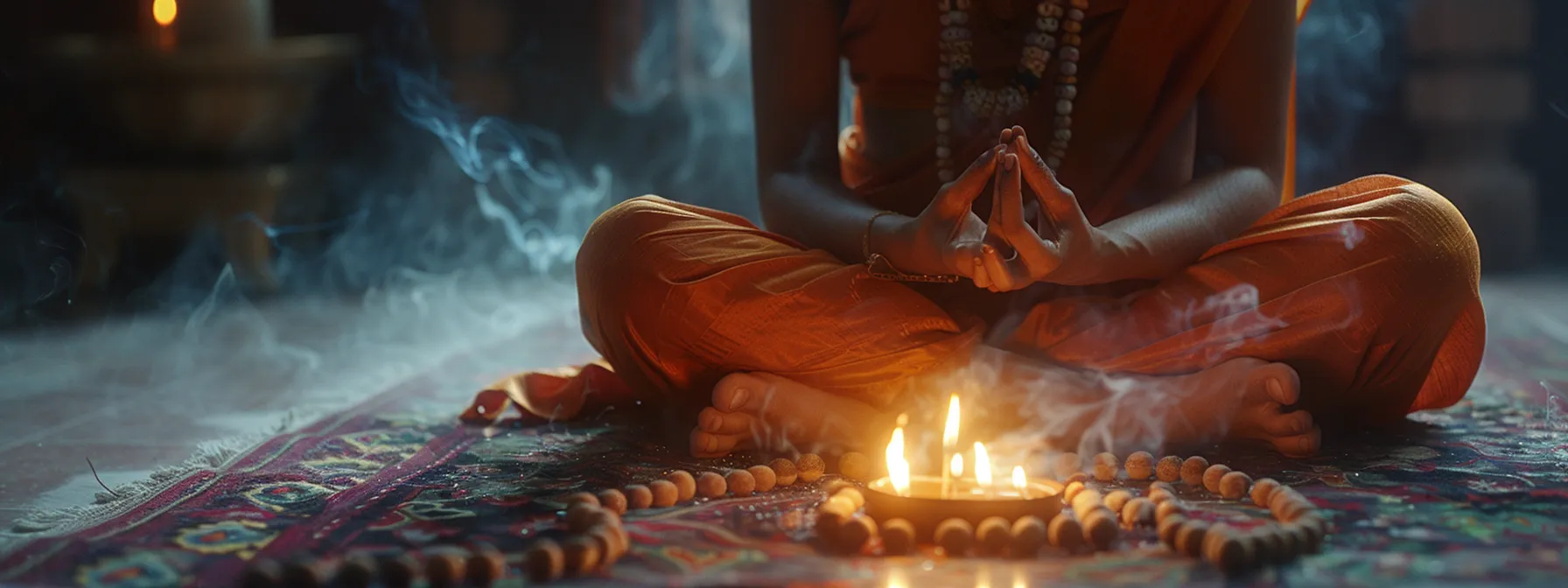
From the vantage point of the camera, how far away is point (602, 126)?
18.6ft

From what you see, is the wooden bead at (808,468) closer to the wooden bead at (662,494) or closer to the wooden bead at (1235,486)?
the wooden bead at (662,494)

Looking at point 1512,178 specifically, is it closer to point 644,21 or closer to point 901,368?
point 644,21

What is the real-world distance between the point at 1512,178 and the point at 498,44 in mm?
3598

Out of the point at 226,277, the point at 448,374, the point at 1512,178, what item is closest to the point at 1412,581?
the point at 448,374

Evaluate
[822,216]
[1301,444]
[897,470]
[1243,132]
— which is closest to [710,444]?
[822,216]

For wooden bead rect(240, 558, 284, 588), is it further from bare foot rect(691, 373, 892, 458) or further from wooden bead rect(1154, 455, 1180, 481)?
wooden bead rect(1154, 455, 1180, 481)

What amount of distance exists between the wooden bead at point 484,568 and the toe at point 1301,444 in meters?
1.14

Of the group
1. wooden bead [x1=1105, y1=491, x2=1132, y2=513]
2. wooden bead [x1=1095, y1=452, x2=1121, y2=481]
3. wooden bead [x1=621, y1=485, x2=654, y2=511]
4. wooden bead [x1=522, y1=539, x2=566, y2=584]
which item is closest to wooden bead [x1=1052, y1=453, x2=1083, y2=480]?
wooden bead [x1=1095, y1=452, x2=1121, y2=481]

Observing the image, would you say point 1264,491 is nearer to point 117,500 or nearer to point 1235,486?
point 1235,486

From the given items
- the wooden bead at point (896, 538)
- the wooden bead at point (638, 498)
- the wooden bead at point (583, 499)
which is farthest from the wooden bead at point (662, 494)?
the wooden bead at point (896, 538)

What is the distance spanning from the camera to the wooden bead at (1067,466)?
75.2 inches

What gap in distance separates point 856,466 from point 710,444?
0.22 m

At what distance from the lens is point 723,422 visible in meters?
2.02

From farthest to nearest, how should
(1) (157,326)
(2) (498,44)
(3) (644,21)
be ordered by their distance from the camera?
(3) (644,21)
(2) (498,44)
(1) (157,326)
